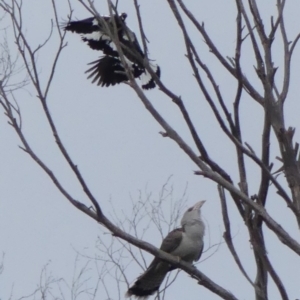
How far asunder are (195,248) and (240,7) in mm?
4798

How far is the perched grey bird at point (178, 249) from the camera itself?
6.83m

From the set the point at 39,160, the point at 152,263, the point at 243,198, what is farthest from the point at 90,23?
the point at 243,198

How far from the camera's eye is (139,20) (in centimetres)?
259

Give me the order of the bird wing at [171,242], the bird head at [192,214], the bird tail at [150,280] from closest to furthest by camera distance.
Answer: the bird tail at [150,280], the bird wing at [171,242], the bird head at [192,214]

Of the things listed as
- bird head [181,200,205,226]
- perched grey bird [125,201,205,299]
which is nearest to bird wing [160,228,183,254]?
perched grey bird [125,201,205,299]

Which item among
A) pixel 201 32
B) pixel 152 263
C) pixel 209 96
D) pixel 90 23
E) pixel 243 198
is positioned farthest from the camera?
pixel 152 263

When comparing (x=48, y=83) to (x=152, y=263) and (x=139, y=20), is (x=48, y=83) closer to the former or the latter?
(x=139, y=20)

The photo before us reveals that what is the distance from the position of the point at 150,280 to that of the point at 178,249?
1.24ft

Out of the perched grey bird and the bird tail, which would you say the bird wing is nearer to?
the perched grey bird

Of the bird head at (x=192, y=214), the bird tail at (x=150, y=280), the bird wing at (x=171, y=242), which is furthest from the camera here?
the bird head at (x=192, y=214)

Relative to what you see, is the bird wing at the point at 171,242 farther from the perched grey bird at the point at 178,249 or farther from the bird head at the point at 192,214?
the bird head at the point at 192,214

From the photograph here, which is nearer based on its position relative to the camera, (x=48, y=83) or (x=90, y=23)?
(x=48, y=83)

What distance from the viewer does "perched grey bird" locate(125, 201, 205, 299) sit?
22.4 ft

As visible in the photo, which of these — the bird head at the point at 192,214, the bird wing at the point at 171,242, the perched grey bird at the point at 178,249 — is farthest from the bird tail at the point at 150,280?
the bird head at the point at 192,214
